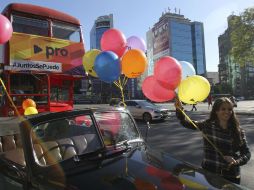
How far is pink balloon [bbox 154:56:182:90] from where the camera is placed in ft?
16.4

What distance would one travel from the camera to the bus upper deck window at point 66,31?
9770mm

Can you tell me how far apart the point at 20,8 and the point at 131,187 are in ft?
25.9

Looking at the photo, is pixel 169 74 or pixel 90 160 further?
pixel 169 74

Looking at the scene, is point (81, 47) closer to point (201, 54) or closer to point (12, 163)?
point (12, 163)

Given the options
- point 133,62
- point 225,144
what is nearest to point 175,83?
point 225,144

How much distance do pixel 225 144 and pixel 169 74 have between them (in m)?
1.70

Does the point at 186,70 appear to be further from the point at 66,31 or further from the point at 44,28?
the point at 66,31

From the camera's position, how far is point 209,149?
12.2 ft

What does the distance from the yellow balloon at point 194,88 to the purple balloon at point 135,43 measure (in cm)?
328

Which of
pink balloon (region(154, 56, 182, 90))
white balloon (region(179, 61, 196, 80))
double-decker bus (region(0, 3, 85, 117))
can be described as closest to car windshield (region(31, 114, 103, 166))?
pink balloon (region(154, 56, 182, 90))

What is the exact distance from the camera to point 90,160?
10.6 feet

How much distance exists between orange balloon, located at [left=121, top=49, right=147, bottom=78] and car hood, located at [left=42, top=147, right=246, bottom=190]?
3.60 metres

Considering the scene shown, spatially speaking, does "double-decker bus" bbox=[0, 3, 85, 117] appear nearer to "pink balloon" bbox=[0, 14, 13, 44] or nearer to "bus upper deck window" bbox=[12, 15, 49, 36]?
"bus upper deck window" bbox=[12, 15, 49, 36]

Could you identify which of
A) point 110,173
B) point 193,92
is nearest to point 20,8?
point 193,92
